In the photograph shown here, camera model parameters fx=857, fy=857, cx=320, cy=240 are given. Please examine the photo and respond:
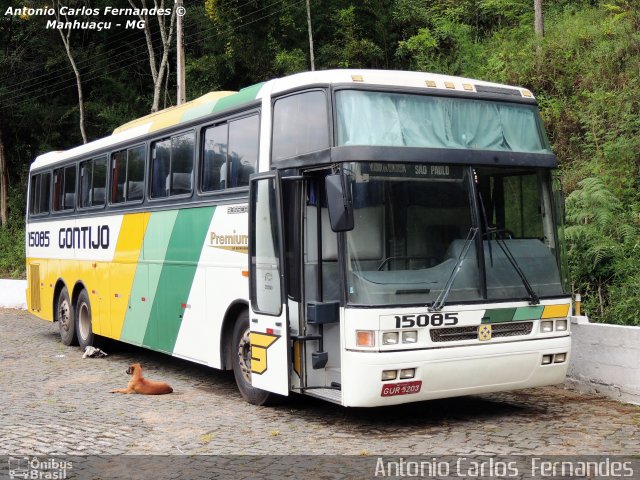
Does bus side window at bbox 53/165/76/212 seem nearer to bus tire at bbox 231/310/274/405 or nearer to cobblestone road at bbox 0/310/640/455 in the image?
cobblestone road at bbox 0/310/640/455

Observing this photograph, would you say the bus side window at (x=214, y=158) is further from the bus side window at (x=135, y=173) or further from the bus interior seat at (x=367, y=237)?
the bus interior seat at (x=367, y=237)

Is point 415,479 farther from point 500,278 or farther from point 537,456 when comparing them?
point 500,278

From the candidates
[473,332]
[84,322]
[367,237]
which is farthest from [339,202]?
[84,322]

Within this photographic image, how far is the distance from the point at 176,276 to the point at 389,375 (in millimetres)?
4654

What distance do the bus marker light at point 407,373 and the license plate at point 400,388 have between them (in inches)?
2.2

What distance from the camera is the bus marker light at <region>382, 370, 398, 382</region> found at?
7797 millimetres

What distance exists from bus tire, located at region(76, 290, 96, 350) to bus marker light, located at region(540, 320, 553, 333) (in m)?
9.12

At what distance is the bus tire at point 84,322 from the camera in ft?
50.5

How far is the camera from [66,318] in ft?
54.0

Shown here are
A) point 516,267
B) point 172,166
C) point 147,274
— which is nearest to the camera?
point 516,267

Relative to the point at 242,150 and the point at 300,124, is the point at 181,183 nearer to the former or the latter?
the point at 242,150

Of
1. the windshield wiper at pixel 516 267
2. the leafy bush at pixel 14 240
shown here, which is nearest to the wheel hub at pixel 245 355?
the windshield wiper at pixel 516 267

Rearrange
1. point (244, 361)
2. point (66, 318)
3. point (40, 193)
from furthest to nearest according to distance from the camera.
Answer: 1. point (40, 193)
2. point (66, 318)
3. point (244, 361)

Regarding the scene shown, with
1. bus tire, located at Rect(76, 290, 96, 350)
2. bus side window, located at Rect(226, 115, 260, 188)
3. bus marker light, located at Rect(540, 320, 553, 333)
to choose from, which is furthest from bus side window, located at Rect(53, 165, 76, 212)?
bus marker light, located at Rect(540, 320, 553, 333)
